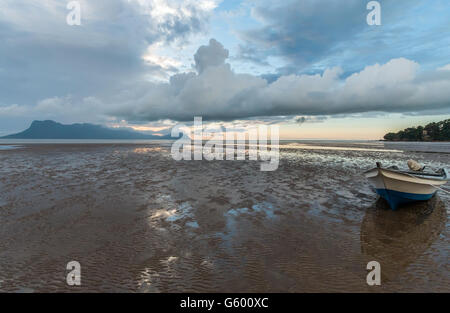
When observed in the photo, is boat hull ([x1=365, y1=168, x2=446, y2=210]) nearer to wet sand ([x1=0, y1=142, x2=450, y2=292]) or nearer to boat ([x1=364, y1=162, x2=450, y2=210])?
boat ([x1=364, y1=162, x2=450, y2=210])

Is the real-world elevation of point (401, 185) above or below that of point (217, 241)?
above

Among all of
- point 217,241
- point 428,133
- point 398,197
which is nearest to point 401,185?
point 398,197

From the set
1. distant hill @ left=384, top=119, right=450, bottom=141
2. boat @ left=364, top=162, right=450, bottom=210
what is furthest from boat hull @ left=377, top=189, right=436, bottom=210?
distant hill @ left=384, top=119, right=450, bottom=141

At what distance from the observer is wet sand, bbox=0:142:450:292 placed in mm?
5051

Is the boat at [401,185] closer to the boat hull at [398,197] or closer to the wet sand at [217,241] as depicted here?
the boat hull at [398,197]

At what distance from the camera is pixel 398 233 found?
7.98 m

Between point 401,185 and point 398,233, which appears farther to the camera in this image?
point 401,185

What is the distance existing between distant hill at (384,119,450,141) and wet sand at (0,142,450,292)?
148 m

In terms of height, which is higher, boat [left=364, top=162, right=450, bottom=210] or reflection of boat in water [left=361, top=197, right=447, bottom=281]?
boat [left=364, top=162, right=450, bottom=210]

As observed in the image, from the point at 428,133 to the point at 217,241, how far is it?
168m

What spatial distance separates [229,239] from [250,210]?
3.32 meters

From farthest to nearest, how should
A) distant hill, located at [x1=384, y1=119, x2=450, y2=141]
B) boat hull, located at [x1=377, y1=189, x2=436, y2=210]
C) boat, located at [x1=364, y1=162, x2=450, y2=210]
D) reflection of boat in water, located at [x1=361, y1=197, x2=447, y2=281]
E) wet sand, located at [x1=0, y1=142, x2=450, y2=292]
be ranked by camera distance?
distant hill, located at [x1=384, y1=119, x2=450, y2=141] < boat hull, located at [x1=377, y1=189, x2=436, y2=210] < boat, located at [x1=364, y1=162, x2=450, y2=210] < reflection of boat in water, located at [x1=361, y1=197, x2=447, y2=281] < wet sand, located at [x1=0, y1=142, x2=450, y2=292]

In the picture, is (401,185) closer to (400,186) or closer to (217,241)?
(400,186)
